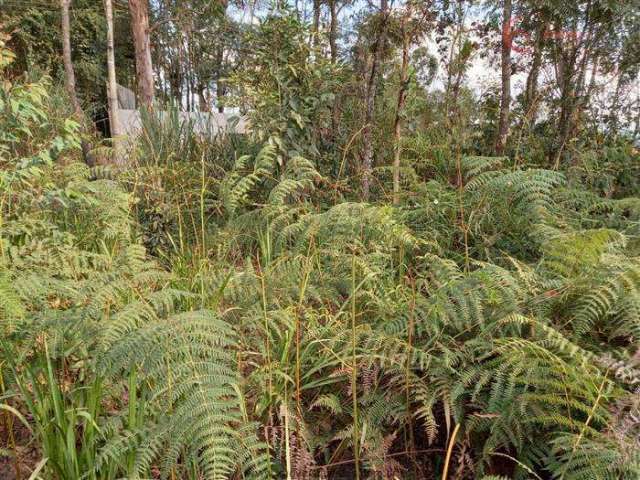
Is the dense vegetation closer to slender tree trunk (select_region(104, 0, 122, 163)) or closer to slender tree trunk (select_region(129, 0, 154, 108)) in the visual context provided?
slender tree trunk (select_region(104, 0, 122, 163))

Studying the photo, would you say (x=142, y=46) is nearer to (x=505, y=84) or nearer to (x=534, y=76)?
(x=505, y=84)

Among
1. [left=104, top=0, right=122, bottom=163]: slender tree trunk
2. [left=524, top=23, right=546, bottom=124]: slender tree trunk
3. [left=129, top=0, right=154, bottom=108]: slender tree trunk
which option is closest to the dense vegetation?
[left=524, top=23, right=546, bottom=124]: slender tree trunk

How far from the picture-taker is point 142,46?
623cm

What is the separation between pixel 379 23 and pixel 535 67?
301 centimetres

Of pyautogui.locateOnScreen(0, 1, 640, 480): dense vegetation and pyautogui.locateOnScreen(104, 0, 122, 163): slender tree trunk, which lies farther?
pyautogui.locateOnScreen(104, 0, 122, 163): slender tree trunk

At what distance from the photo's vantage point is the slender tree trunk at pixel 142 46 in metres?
6.08

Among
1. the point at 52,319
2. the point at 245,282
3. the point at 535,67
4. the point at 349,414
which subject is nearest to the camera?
the point at 52,319

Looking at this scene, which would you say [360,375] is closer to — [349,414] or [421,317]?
[349,414]

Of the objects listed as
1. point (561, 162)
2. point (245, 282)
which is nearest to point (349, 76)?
point (561, 162)

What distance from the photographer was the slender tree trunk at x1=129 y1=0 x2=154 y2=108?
608 cm

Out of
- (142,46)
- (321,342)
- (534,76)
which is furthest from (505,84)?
(142,46)

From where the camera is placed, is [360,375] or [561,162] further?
[561,162]

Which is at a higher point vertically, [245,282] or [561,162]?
[561,162]

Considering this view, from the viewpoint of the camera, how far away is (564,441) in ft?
4.04
